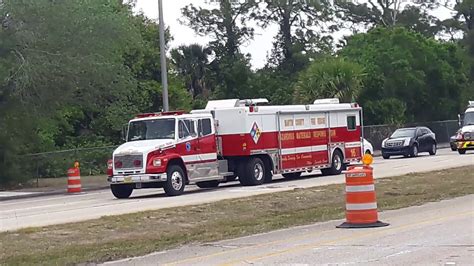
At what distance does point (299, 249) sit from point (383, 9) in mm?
82245

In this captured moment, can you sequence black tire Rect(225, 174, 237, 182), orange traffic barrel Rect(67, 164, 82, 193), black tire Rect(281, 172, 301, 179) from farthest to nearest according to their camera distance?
black tire Rect(281, 172, 301, 179)
orange traffic barrel Rect(67, 164, 82, 193)
black tire Rect(225, 174, 237, 182)

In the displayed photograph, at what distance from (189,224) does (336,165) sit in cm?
1755

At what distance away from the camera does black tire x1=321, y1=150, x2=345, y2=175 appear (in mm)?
35188

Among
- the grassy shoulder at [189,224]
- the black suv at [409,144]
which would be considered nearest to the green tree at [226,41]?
the black suv at [409,144]

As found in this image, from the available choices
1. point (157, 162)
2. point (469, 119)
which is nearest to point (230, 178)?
point (157, 162)

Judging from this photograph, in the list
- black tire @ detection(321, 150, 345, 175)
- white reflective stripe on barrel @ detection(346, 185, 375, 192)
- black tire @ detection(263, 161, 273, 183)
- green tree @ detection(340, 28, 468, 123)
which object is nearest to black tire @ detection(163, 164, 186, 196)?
black tire @ detection(263, 161, 273, 183)

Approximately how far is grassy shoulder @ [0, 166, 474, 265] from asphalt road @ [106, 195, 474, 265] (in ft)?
2.76

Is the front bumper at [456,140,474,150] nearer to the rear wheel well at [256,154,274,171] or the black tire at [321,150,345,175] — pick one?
the black tire at [321,150,345,175]

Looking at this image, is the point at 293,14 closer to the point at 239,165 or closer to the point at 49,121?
the point at 49,121

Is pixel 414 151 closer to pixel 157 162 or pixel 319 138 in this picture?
pixel 319 138

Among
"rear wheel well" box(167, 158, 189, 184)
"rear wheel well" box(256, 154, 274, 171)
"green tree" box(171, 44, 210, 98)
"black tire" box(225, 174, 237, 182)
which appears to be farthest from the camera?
"green tree" box(171, 44, 210, 98)

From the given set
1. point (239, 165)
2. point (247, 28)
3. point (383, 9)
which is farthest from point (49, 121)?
point (383, 9)

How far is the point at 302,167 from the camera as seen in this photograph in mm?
33375

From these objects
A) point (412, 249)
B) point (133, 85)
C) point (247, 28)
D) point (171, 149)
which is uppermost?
point (247, 28)
